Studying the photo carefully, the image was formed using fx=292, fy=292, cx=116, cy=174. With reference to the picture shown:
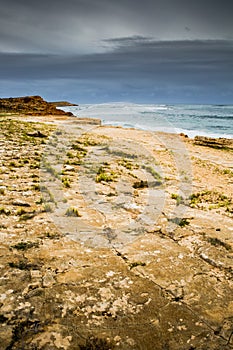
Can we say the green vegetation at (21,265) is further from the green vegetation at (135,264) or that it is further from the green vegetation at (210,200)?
the green vegetation at (210,200)

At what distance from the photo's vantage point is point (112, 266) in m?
5.60

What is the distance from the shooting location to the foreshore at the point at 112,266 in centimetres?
400

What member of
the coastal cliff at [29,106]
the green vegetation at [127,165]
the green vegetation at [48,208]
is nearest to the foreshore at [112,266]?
the green vegetation at [48,208]

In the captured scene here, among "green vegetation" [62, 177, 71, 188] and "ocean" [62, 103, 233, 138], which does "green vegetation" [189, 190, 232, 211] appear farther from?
"ocean" [62, 103, 233, 138]

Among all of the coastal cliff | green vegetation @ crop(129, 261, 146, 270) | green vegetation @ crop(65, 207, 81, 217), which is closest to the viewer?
green vegetation @ crop(129, 261, 146, 270)

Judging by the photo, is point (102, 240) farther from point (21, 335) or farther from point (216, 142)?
point (216, 142)

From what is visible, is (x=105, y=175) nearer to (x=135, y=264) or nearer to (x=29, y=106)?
(x=135, y=264)

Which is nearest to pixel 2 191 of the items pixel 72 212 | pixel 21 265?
pixel 72 212

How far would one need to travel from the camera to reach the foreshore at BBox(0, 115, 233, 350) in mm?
3998

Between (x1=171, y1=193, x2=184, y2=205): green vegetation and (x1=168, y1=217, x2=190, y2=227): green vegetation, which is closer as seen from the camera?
(x1=168, y1=217, x2=190, y2=227): green vegetation

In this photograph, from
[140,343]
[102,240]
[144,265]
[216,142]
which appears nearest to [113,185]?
[102,240]

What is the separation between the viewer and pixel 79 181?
37.5ft

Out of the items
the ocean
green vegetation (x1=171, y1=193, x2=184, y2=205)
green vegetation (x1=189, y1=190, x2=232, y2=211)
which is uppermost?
the ocean

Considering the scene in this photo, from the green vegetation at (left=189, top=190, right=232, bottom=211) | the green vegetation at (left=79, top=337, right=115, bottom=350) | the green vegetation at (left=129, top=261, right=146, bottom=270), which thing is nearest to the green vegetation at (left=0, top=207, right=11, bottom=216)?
the green vegetation at (left=129, top=261, right=146, bottom=270)
